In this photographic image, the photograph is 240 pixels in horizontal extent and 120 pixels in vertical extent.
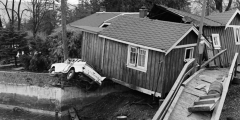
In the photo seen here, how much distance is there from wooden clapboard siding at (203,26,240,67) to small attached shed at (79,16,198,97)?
341 centimetres

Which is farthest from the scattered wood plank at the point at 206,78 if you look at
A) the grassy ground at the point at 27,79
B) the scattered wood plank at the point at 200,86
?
the grassy ground at the point at 27,79

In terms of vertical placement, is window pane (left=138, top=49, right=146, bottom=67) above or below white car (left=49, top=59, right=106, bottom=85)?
above

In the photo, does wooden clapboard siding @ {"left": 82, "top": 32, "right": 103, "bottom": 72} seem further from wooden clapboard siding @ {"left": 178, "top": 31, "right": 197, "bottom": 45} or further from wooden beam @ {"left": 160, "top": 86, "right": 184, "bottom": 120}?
wooden beam @ {"left": 160, "top": 86, "right": 184, "bottom": 120}

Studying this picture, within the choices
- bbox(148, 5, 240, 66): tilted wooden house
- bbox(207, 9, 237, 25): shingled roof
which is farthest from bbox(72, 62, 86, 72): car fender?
bbox(207, 9, 237, 25): shingled roof

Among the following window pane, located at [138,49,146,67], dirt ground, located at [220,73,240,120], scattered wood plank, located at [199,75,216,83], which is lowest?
dirt ground, located at [220,73,240,120]

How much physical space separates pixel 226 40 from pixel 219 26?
6.15 feet

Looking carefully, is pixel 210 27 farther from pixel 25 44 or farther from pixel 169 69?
pixel 25 44

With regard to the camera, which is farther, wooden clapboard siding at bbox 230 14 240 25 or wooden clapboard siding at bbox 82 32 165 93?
wooden clapboard siding at bbox 230 14 240 25

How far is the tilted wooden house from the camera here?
50.5 ft

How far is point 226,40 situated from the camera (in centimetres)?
1706

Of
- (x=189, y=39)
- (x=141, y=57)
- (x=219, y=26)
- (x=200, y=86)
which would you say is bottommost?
(x=200, y=86)

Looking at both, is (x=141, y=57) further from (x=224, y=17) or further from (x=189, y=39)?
(x=224, y=17)

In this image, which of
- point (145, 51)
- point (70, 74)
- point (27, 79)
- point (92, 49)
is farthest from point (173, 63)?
point (27, 79)

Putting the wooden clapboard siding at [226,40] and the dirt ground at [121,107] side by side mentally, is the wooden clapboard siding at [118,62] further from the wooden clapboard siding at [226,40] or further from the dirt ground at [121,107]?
the wooden clapboard siding at [226,40]
